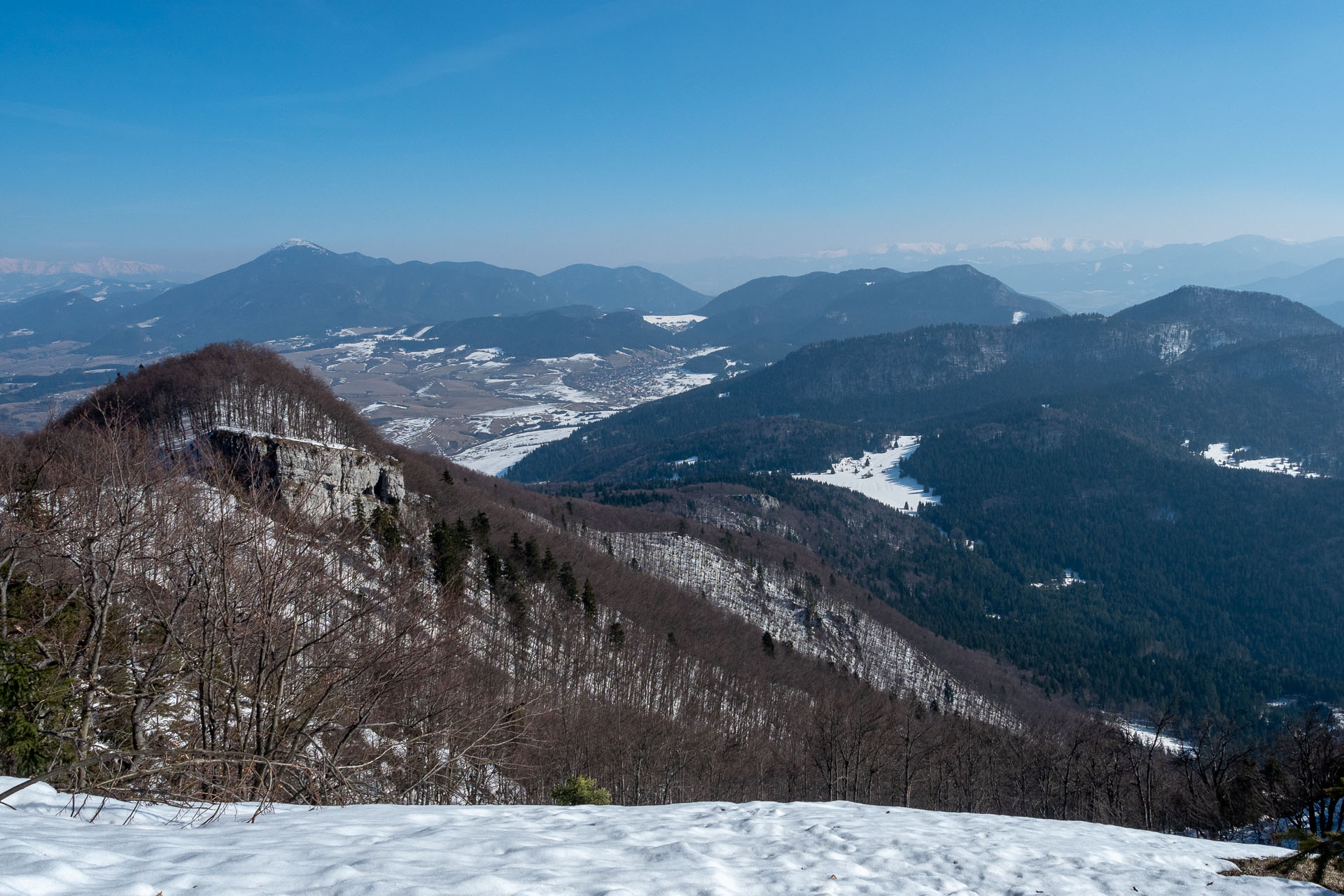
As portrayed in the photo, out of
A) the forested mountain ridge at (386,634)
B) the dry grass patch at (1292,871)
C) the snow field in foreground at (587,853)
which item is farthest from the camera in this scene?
the forested mountain ridge at (386,634)

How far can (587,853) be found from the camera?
988 centimetres

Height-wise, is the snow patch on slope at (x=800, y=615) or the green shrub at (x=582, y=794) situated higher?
the green shrub at (x=582, y=794)

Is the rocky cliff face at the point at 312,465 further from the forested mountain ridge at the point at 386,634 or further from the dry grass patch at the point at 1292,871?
the dry grass patch at the point at 1292,871

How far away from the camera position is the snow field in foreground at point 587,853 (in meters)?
7.06

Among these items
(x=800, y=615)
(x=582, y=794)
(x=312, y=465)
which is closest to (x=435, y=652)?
(x=582, y=794)

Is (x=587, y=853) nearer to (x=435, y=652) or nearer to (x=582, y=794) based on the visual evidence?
(x=435, y=652)

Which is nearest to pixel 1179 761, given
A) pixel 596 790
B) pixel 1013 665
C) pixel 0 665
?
pixel 596 790

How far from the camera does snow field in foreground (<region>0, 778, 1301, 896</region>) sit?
7.06 m

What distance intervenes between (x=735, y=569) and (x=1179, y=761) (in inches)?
3224

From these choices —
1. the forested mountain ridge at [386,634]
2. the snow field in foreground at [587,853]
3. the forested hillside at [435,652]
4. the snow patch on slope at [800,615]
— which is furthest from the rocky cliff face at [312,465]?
the snow patch on slope at [800,615]

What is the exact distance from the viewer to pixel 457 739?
2142cm

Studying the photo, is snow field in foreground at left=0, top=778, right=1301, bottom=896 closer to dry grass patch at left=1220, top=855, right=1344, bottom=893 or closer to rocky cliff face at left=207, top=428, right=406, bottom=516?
dry grass patch at left=1220, top=855, right=1344, bottom=893

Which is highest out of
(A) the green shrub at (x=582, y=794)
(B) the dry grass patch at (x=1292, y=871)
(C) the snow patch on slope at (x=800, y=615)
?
(B) the dry grass patch at (x=1292, y=871)

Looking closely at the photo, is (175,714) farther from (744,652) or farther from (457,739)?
(744,652)
